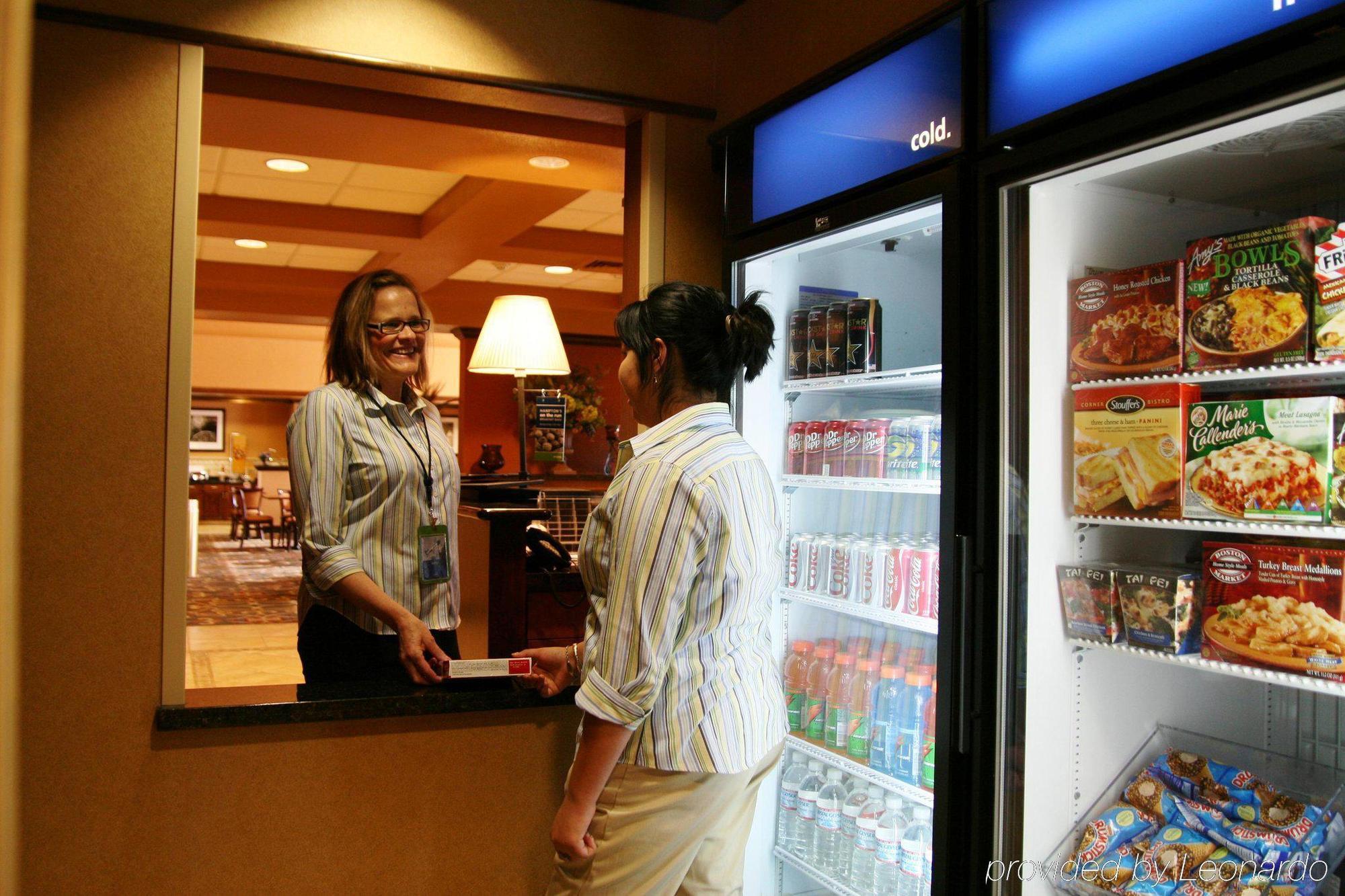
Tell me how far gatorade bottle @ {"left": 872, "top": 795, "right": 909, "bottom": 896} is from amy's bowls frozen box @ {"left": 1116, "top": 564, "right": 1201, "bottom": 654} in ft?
2.87

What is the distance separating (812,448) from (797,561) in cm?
32

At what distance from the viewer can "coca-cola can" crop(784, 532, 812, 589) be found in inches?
106

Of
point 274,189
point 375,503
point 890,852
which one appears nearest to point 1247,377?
point 890,852

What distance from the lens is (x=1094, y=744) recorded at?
6.61 feet

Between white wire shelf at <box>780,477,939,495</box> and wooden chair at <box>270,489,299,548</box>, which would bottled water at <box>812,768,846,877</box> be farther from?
wooden chair at <box>270,489,299,548</box>

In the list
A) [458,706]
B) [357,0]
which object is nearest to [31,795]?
[458,706]

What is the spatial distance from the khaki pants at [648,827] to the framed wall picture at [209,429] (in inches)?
844

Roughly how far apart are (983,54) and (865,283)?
0.88m

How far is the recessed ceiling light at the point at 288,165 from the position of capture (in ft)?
20.5

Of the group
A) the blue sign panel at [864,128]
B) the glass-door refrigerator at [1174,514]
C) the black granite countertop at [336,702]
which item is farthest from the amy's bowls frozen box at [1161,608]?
the black granite countertop at [336,702]

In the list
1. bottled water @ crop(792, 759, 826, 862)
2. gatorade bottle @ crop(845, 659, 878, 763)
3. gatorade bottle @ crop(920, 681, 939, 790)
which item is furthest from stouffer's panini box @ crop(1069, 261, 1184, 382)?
bottled water @ crop(792, 759, 826, 862)

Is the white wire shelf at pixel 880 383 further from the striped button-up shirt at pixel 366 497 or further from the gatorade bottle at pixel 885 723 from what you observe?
the striped button-up shirt at pixel 366 497

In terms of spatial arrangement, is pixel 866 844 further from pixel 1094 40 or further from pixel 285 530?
pixel 285 530

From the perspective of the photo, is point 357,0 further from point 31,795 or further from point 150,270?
point 31,795
